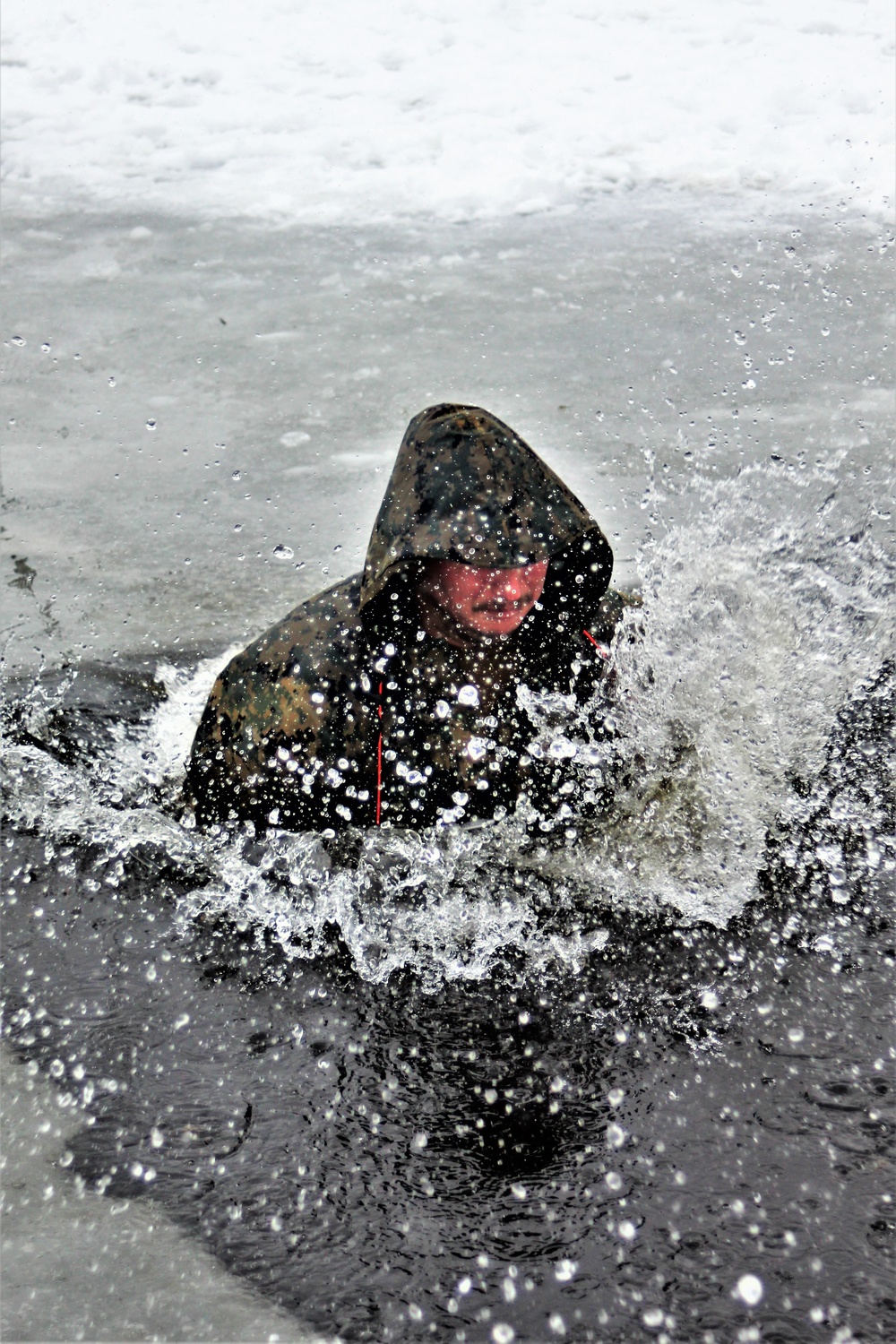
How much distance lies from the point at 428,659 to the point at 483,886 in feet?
2.05

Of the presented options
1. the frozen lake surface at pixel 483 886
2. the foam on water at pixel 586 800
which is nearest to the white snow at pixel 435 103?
the frozen lake surface at pixel 483 886

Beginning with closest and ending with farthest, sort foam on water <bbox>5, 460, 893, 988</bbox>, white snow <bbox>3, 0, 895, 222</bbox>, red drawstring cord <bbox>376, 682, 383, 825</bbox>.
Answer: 1. red drawstring cord <bbox>376, 682, 383, 825</bbox>
2. foam on water <bbox>5, 460, 893, 988</bbox>
3. white snow <bbox>3, 0, 895, 222</bbox>

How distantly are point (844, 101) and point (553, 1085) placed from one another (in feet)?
22.9

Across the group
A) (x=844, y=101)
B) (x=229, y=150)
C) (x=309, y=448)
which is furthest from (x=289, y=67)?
(x=309, y=448)

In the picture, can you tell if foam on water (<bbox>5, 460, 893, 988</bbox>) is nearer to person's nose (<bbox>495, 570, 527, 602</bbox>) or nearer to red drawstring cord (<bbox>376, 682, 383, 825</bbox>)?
red drawstring cord (<bbox>376, 682, 383, 825</bbox>)

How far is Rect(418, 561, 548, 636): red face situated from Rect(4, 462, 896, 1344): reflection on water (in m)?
0.35

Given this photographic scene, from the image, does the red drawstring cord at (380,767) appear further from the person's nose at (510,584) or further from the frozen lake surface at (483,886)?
the person's nose at (510,584)

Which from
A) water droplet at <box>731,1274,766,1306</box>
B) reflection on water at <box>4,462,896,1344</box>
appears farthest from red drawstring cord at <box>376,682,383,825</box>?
water droplet at <box>731,1274,766,1306</box>

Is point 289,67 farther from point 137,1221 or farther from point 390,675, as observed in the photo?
point 137,1221

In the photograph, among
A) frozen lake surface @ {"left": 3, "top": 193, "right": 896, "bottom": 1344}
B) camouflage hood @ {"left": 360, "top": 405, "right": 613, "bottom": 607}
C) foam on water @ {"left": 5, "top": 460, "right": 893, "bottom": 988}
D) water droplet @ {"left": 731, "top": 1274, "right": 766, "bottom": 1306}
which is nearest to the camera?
water droplet @ {"left": 731, "top": 1274, "right": 766, "bottom": 1306}

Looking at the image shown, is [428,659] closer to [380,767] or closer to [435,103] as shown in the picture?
[380,767]

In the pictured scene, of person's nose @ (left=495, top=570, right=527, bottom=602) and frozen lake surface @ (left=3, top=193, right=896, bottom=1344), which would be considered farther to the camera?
person's nose @ (left=495, top=570, right=527, bottom=602)

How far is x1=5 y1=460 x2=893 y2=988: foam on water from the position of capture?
2.85m

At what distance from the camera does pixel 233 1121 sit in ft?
7.73
